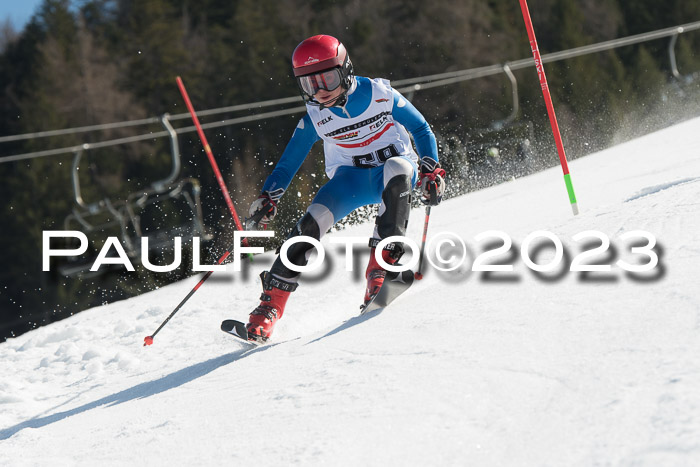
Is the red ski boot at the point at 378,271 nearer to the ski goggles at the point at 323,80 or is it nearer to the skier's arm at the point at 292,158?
the skier's arm at the point at 292,158

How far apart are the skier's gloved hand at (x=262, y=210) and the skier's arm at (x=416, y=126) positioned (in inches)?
31.5

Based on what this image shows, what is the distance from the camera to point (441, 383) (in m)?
2.47

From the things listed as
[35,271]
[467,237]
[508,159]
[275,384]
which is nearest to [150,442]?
[275,384]

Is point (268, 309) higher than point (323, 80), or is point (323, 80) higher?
point (323, 80)

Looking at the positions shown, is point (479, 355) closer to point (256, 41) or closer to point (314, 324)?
point (314, 324)

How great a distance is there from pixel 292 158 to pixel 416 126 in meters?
0.70

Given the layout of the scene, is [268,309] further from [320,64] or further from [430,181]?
[320,64]

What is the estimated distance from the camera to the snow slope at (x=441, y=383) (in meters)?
2.05

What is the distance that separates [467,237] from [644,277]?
2.98 meters

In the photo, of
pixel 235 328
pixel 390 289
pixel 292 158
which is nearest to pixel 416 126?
pixel 292 158

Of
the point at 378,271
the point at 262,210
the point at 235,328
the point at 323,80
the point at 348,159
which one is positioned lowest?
the point at 235,328

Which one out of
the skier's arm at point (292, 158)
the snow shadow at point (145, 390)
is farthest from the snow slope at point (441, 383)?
the skier's arm at point (292, 158)

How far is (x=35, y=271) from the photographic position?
29016 millimetres

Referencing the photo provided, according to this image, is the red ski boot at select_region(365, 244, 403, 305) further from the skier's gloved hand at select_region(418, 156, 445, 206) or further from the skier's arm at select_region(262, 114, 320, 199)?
the skier's arm at select_region(262, 114, 320, 199)
